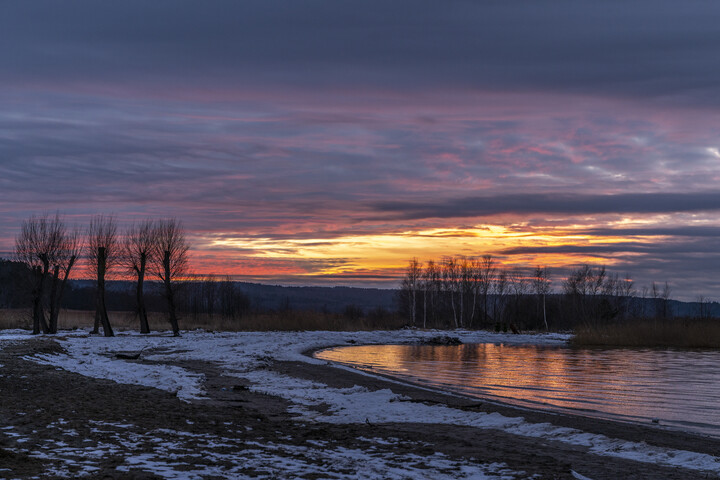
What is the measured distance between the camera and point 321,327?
6022 centimetres

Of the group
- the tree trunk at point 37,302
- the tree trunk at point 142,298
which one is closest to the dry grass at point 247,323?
the tree trunk at point 142,298

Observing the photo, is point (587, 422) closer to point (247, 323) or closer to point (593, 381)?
point (593, 381)

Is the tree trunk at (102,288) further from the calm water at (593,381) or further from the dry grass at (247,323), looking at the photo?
the calm water at (593,381)

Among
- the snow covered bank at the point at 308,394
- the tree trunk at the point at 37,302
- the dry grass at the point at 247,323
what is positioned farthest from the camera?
the dry grass at the point at 247,323

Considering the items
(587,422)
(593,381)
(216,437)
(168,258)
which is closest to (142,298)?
(168,258)

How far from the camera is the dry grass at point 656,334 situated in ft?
145

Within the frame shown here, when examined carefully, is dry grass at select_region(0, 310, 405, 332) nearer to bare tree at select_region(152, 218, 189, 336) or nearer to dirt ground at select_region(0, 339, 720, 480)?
bare tree at select_region(152, 218, 189, 336)

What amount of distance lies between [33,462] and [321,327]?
53.3 m

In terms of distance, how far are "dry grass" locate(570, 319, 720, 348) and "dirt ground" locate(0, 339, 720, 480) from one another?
1398 inches

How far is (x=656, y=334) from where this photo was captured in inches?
1827

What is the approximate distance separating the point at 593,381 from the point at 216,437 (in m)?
18.1

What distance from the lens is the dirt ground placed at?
773 centimetres

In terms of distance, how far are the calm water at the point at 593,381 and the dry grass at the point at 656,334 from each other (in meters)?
6.94

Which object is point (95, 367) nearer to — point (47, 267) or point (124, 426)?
point (124, 426)
